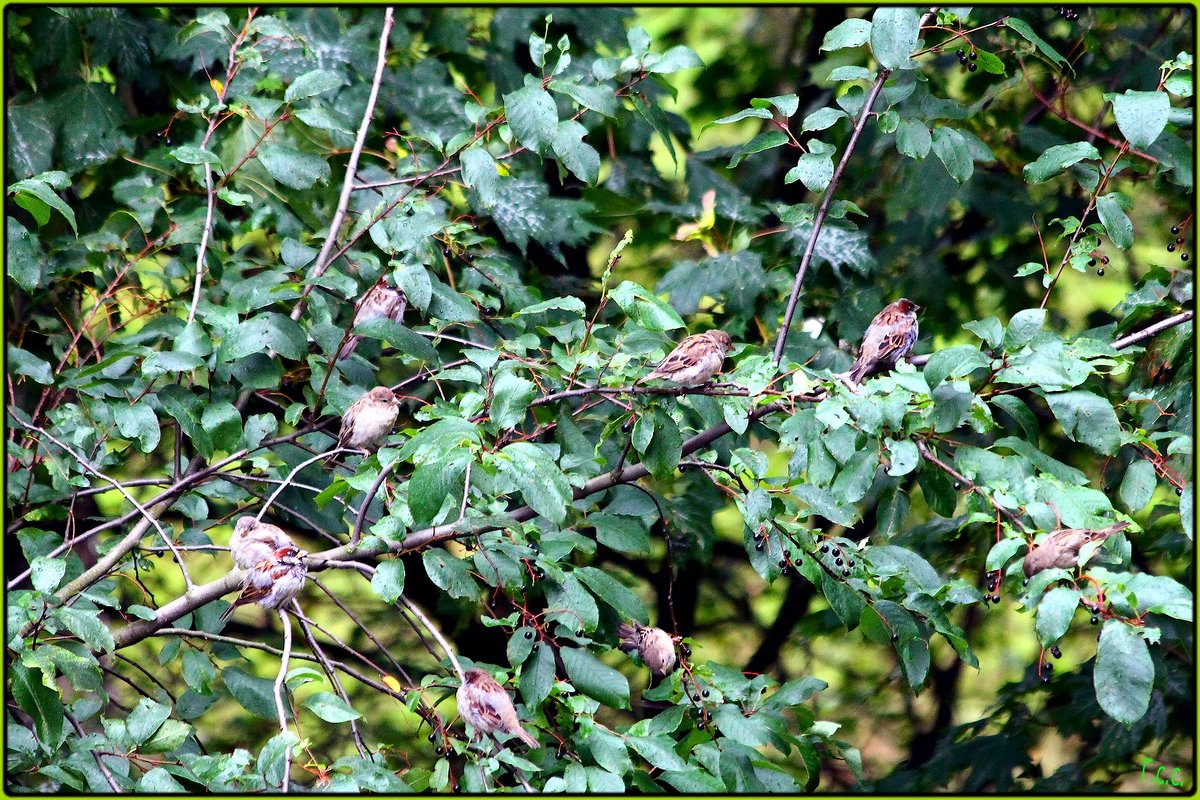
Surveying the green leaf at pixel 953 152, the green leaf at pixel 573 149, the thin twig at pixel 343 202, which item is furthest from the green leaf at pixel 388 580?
the green leaf at pixel 953 152

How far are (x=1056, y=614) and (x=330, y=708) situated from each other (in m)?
0.97

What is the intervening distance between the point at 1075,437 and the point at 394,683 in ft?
3.68

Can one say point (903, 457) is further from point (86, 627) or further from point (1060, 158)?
point (86, 627)

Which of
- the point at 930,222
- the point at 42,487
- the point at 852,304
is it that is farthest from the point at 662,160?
the point at 42,487

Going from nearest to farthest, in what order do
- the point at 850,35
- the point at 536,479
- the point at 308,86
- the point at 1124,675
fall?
the point at 1124,675 < the point at 536,479 < the point at 850,35 < the point at 308,86

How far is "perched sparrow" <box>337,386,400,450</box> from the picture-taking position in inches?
75.8

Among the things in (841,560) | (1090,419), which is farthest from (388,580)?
(1090,419)

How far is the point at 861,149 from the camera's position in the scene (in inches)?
138

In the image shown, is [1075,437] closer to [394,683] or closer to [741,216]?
[394,683]

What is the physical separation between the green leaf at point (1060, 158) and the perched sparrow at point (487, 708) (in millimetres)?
1231

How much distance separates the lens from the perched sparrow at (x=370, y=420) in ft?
6.32

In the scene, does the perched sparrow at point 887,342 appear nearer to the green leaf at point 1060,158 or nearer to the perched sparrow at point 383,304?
the green leaf at point 1060,158

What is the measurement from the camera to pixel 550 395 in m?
1.77

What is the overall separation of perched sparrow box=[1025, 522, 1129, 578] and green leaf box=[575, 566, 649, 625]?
0.65m
